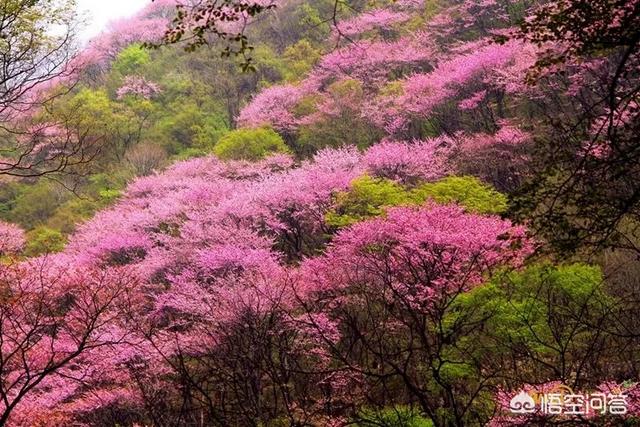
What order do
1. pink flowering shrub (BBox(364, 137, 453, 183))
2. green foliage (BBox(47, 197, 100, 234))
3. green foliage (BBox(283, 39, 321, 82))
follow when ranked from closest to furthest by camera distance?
pink flowering shrub (BBox(364, 137, 453, 183))
green foliage (BBox(47, 197, 100, 234))
green foliage (BBox(283, 39, 321, 82))

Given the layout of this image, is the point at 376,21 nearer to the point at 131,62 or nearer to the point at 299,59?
the point at 299,59

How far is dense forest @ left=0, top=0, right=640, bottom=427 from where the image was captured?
199 inches

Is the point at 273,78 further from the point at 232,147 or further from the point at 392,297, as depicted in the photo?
the point at 392,297

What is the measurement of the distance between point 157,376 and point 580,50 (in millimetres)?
11475

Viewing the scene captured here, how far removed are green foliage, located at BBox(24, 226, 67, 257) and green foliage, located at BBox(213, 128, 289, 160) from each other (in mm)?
8555

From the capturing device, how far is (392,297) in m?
12.1

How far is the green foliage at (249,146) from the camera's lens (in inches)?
1021

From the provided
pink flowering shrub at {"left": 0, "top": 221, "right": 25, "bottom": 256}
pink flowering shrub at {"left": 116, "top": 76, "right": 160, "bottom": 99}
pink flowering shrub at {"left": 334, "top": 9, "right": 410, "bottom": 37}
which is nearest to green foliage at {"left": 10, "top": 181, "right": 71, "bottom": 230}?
pink flowering shrub at {"left": 0, "top": 221, "right": 25, "bottom": 256}

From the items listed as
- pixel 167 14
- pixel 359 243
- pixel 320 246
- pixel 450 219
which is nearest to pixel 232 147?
pixel 320 246

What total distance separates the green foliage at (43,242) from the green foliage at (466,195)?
1835cm

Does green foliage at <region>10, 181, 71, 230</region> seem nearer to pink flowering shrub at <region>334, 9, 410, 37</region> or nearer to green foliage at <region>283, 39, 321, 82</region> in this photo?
green foliage at <region>283, 39, 321, 82</region>

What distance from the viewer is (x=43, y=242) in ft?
82.8

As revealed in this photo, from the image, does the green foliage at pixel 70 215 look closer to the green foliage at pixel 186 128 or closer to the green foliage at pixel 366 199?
the green foliage at pixel 186 128

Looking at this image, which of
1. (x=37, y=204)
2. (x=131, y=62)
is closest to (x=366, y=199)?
(x=37, y=204)
